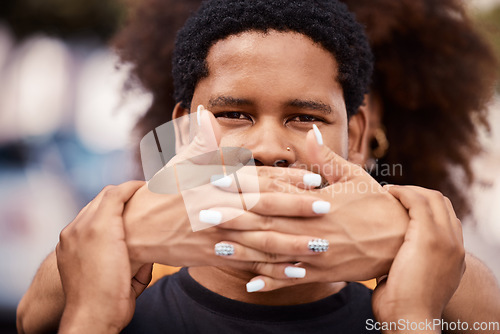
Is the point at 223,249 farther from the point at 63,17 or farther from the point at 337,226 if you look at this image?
the point at 63,17

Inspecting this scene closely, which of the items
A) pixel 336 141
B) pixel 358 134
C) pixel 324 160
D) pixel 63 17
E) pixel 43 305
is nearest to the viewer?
pixel 324 160

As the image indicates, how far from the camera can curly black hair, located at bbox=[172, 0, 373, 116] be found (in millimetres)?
2064

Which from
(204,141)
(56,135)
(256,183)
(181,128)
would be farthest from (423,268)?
(56,135)

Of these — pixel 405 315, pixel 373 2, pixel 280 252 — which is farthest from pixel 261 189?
pixel 373 2

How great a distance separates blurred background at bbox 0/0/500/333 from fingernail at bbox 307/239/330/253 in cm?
241

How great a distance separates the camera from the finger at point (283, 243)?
1588 millimetres

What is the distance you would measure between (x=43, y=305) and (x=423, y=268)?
140 centimetres

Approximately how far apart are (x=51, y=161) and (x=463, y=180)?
16.1 ft

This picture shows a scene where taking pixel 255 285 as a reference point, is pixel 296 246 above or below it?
above

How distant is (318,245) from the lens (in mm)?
1603

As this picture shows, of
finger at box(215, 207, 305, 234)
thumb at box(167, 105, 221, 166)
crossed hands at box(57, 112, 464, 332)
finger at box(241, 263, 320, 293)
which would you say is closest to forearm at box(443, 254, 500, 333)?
crossed hands at box(57, 112, 464, 332)

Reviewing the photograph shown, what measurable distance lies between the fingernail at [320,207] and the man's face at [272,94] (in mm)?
289

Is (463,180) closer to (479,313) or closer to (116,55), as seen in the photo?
(479,313)

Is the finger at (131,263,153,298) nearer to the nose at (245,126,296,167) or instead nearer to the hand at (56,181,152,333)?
the hand at (56,181,152,333)
